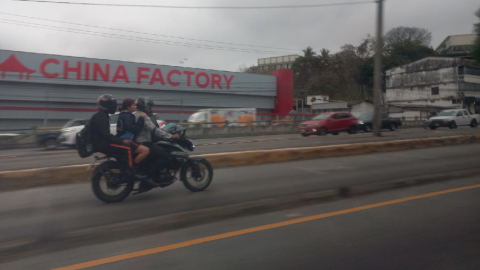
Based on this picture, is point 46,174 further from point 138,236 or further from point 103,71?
point 103,71

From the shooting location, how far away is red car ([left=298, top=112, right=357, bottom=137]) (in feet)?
81.8

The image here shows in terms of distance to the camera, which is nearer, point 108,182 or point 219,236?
point 219,236

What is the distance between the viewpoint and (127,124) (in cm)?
671

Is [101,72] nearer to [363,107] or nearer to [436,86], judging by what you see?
[363,107]

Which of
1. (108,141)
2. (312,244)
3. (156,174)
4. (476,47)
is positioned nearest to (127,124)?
(108,141)

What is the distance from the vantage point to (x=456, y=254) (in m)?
4.49

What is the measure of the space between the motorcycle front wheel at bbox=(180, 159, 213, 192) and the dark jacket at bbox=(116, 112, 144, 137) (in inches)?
44.4

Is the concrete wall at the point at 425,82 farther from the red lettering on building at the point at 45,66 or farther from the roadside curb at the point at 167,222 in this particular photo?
the roadside curb at the point at 167,222

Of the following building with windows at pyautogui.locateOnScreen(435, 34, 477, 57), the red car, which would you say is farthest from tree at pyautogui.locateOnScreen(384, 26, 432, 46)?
the red car

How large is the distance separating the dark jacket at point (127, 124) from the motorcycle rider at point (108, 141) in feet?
0.58

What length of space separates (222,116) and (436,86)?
115 feet

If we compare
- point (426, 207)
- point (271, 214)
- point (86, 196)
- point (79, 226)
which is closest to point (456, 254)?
point (426, 207)

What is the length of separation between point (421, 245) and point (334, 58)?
223ft

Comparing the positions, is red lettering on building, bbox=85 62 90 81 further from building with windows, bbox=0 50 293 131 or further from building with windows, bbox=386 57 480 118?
building with windows, bbox=386 57 480 118
